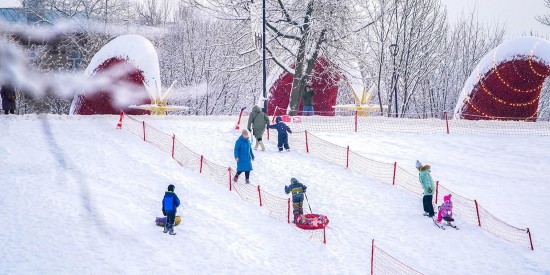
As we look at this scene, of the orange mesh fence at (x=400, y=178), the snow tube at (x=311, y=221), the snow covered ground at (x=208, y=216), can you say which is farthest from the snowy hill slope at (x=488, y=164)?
the snow tube at (x=311, y=221)

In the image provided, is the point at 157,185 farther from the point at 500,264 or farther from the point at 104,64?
the point at 104,64

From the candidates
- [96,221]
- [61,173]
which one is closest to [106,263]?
[96,221]

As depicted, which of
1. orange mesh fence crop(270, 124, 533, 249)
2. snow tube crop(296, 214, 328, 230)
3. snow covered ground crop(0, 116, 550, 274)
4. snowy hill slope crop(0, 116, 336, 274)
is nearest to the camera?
snowy hill slope crop(0, 116, 336, 274)

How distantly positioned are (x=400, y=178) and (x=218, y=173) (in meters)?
5.52

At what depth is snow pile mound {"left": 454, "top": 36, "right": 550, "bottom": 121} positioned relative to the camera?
26.3m

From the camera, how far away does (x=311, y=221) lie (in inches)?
487

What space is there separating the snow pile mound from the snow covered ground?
806 cm

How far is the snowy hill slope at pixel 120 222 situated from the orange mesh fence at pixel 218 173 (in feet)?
1.15

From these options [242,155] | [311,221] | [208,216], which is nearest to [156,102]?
[242,155]

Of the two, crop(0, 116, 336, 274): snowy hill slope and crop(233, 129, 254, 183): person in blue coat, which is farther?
crop(233, 129, 254, 183): person in blue coat

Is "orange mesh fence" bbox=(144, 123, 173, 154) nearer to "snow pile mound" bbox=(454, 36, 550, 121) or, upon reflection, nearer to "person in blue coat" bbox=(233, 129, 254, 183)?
"person in blue coat" bbox=(233, 129, 254, 183)

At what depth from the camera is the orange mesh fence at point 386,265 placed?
10.7m

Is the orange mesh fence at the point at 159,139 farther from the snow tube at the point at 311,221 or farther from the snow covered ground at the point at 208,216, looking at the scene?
the snow tube at the point at 311,221

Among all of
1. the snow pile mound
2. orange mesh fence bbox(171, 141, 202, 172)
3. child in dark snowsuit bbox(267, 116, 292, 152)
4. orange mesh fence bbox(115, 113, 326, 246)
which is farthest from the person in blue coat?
the snow pile mound
